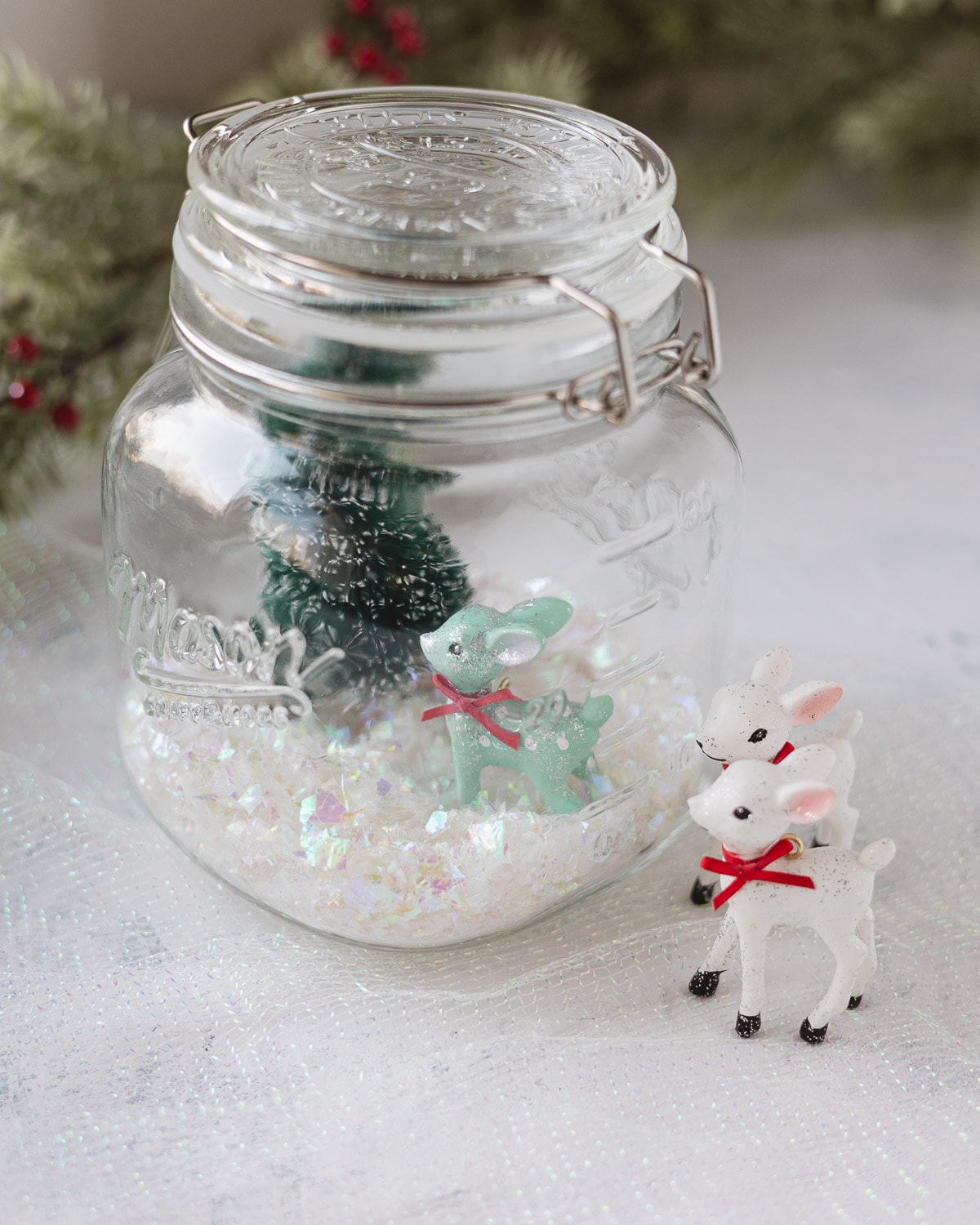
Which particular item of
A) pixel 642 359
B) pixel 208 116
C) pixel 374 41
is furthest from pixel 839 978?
pixel 374 41

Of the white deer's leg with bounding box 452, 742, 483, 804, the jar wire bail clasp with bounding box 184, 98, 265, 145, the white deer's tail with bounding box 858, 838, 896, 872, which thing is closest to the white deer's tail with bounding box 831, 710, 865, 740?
the white deer's tail with bounding box 858, 838, 896, 872

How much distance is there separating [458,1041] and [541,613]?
239 mm

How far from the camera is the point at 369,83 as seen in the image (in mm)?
1178

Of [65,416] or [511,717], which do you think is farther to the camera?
[65,416]

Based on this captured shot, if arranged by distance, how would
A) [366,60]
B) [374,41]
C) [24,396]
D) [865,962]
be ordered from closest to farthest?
1. [865,962]
2. [24,396]
3. [366,60]
4. [374,41]

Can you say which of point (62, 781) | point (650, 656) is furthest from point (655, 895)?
point (62, 781)

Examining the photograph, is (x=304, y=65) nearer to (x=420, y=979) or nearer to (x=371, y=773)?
(x=371, y=773)

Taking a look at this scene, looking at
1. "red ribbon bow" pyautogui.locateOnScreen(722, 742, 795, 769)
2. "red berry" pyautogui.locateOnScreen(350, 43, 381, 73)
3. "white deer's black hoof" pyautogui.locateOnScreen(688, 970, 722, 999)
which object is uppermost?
"red berry" pyautogui.locateOnScreen(350, 43, 381, 73)

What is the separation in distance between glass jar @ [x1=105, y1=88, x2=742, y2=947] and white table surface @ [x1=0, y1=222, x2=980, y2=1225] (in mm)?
40

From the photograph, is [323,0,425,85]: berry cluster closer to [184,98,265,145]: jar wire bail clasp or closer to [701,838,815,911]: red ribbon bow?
[184,98,265,145]: jar wire bail clasp

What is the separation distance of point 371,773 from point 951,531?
0.65m

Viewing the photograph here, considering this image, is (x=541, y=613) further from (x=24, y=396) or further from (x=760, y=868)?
(x=24, y=396)

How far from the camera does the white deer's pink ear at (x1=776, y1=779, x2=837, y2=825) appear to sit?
61cm

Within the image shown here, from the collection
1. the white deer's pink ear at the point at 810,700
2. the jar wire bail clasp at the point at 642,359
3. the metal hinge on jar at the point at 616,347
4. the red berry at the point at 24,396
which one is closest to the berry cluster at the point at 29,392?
the red berry at the point at 24,396
